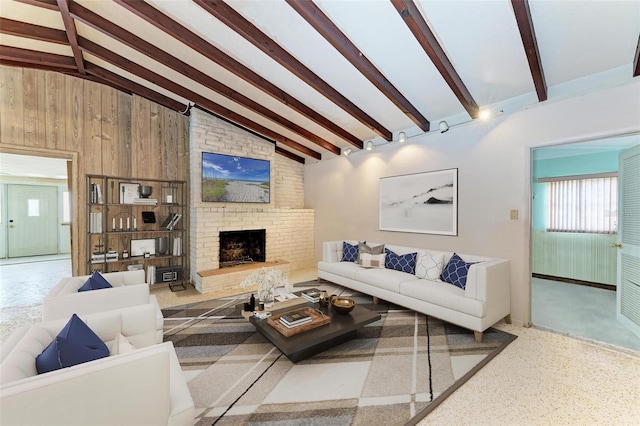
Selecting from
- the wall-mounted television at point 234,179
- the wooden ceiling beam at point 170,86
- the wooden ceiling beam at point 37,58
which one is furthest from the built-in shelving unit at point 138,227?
the wooden ceiling beam at point 37,58

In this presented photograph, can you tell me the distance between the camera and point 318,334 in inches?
92.4

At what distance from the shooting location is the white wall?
269 cm

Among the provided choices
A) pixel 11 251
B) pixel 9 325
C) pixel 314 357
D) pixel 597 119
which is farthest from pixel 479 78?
pixel 11 251

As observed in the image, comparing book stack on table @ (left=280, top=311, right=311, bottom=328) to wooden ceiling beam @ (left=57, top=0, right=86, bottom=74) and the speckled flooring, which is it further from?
wooden ceiling beam @ (left=57, top=0, right=86, bottom=74)

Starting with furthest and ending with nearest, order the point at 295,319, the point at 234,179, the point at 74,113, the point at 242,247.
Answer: the point at 242,247 → the point at 234,179 → the point at 74,113 → the point at 295,319

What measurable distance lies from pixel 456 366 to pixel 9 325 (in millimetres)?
5012

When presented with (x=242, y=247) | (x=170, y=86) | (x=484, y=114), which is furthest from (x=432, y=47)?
(x=242, y=247)

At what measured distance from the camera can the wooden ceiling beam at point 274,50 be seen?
244 centimetres

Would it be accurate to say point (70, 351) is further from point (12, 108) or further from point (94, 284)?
point (12, 108)

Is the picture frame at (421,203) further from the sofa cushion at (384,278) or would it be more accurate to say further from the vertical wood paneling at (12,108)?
the vertical wood paneling at (12,108)

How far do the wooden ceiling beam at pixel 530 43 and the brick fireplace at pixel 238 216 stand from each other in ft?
14.2

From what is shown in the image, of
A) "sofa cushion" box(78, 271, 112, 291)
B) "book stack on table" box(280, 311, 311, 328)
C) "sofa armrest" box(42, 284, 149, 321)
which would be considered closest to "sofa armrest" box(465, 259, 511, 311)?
"book stack on table" box(280, 311, 311, 328)

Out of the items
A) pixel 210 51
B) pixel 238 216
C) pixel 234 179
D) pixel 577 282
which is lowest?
pixel 577 282

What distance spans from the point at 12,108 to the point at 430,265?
6.18 metres
